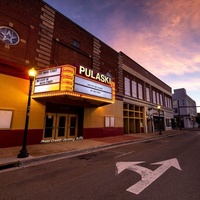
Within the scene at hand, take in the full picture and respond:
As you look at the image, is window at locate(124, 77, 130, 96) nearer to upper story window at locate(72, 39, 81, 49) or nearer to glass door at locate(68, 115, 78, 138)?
upper story window at locate(72, 39, 81, 49)

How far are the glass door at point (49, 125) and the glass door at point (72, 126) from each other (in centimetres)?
171

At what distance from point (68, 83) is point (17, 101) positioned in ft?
12.9

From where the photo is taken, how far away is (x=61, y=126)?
46.0ft

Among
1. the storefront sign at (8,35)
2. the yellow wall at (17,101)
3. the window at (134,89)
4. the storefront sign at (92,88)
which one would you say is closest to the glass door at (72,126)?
the yellow wall at (17,101)

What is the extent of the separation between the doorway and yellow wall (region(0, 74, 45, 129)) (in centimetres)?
140

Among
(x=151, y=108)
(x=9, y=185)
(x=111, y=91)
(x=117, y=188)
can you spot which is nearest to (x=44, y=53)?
(x=111, y=91)

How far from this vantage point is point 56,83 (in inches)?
403

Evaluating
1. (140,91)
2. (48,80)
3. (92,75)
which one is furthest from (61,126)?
(140,91)

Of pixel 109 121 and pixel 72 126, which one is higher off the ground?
pixel 109 121

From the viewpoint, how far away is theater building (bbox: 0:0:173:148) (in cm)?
1024

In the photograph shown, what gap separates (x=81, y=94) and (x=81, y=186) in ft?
23.2

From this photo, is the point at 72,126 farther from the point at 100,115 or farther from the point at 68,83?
the point at 68,83

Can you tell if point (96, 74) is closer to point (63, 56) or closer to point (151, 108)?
point (63, 56)

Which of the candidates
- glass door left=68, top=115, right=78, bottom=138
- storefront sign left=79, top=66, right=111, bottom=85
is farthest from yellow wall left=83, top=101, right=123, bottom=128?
storefront sign left=79, top=66, right=111, bottom=85
